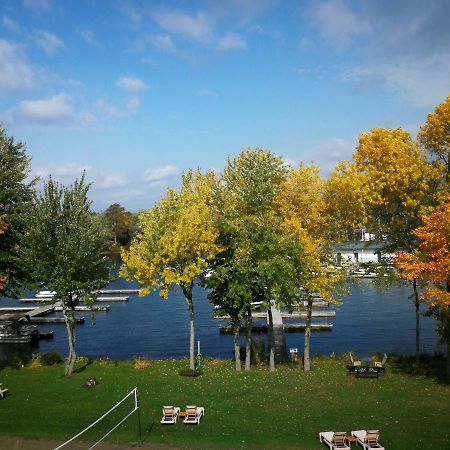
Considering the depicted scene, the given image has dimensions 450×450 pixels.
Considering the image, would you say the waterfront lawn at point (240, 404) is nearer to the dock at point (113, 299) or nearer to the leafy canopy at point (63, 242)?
the leafy canopy at point (63, 242)

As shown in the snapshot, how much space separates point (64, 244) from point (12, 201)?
32.2ft

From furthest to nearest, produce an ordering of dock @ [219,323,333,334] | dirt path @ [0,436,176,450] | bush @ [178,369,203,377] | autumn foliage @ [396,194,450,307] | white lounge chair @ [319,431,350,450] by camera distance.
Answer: dock @ [219,323,333,334], bush @ [178,369,203,377], autumn foliage @ [396,194,450,307], dirt path @ [0,436,176,450], white lounge chair @ [319,431,350,450]

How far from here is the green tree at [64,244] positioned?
2898cm

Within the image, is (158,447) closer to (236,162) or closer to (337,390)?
(337,390)

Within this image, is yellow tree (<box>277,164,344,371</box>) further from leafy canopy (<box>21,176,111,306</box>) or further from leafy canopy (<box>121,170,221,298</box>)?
leafy canopy (<box>21,176,111,306</box>)

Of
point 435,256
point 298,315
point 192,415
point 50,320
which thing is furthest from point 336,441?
point 50,320

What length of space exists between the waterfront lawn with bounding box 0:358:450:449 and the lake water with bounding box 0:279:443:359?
56.4 ft

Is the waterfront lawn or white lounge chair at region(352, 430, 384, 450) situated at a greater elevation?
white lounge chair at region(352, 430, 384, 450)

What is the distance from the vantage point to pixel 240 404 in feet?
76.9

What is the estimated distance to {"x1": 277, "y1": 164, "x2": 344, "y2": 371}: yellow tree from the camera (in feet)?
94.4

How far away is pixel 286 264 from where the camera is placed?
2761cm

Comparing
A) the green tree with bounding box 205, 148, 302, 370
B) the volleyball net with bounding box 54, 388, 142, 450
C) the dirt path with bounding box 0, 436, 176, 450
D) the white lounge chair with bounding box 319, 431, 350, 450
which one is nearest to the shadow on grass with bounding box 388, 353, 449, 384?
the green tree with bounding box 205, 148, 302, 370

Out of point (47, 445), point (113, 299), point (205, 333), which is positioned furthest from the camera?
point (113, 299)

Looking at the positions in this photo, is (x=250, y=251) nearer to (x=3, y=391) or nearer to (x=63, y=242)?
(x=63, y=242)
